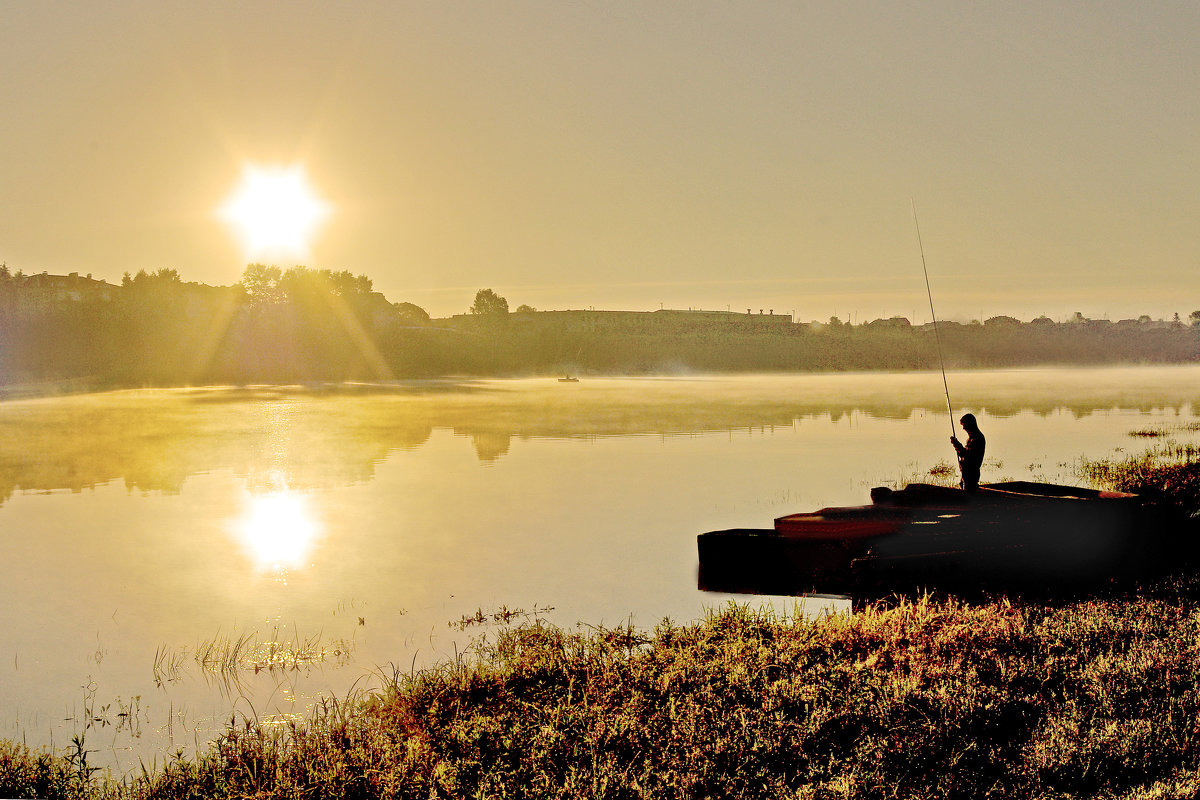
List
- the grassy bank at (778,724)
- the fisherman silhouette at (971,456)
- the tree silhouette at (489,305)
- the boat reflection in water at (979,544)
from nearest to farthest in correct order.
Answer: the grassy bank at (778,724)
the boat reflection in water at (979,544)
the fisherman silhouette at (971,456)
the tree silhouette at (489,305)

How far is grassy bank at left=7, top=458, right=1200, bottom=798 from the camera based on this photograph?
6.70 m

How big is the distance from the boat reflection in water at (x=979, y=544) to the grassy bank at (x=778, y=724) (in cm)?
137

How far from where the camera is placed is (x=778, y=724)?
7.62m

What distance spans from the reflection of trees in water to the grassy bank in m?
20.4

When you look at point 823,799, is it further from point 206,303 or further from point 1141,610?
point 206,303

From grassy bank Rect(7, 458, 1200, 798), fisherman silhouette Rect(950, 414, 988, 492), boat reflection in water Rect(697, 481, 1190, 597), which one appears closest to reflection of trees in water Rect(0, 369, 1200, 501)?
boat reflection in water Rect(697, 481, 1190, 597)

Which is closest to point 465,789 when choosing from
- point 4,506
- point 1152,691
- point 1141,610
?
point 1152,691

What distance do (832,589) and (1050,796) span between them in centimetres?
791

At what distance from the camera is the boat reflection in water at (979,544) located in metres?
12.3

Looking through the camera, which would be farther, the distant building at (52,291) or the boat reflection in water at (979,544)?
the distant building at (52,291)

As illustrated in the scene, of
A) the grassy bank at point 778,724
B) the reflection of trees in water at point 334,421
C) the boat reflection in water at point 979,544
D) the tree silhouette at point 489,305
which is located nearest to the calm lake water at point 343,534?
the reflection of trees in water at point 334,421

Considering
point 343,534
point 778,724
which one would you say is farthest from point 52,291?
point 778,724

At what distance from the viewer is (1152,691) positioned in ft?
25.8

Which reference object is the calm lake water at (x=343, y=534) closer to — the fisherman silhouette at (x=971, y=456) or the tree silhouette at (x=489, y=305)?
the fisherman silhouette at (x=971, y=456)
